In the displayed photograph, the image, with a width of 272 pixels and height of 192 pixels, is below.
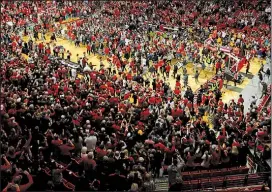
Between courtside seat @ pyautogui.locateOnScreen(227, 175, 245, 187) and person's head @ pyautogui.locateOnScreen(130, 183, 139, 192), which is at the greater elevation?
person's head @ pyautogui.locateOnScreen(130, 183, 139, 192)

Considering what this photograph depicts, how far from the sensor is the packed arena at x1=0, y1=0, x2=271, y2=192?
15820 mm

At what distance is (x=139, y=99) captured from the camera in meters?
22.3

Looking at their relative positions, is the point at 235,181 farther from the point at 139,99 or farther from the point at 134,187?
the point at 139,99

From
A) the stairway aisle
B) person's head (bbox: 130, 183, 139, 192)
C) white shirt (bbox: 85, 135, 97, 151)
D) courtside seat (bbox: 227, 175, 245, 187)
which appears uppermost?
white shirt (bbox: 85, 135, 97, 151)

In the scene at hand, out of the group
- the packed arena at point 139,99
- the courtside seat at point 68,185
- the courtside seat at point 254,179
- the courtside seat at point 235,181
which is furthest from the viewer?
the courtside seat at point 254,179

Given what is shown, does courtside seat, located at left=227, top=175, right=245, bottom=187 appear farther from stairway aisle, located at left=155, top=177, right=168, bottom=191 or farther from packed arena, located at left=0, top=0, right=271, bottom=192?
stairway aisle, located at left=155, top=177, right=168, bottom=191

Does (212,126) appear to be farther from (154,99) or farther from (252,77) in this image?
(252,77)

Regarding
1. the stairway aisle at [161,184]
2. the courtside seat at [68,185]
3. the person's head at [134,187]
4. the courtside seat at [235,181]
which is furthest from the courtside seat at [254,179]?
the courtside seat at [68,185]

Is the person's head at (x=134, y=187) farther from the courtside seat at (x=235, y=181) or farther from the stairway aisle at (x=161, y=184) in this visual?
the courtside seat at (x=235, y=181)

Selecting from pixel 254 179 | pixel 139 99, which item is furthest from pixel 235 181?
pixel 139 99

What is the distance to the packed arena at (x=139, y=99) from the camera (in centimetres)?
1582

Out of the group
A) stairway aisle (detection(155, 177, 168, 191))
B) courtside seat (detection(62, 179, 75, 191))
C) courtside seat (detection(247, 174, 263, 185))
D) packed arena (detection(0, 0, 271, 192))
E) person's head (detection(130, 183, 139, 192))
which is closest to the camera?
person's head (detection(130, 183, 139, 192))

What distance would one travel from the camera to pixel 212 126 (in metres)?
23.4

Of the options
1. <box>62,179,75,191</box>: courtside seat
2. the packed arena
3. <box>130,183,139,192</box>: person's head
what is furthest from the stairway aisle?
<box>62,179,75,191</box>: courtside seat
